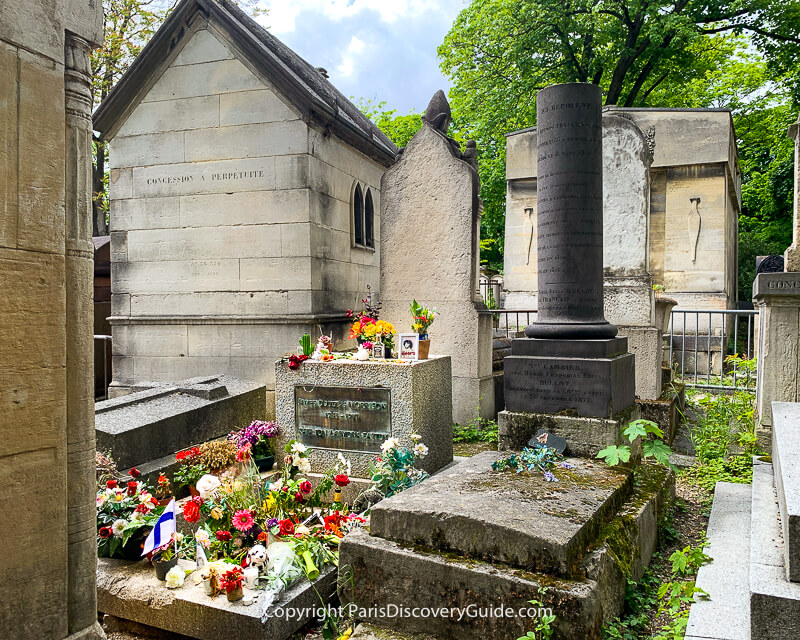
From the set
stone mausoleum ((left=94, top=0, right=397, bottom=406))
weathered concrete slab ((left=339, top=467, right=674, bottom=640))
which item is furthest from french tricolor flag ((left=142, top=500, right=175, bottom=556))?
stone mausoleum ((left=94, top=0, right=397, bottom=406))

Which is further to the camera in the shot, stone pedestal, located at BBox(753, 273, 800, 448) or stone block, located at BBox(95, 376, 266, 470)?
stone pedestal, located at BBox(753, 273, 800, 448)

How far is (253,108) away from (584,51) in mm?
14639

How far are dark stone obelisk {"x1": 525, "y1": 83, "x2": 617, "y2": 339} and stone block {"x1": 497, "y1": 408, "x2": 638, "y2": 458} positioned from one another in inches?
28.5

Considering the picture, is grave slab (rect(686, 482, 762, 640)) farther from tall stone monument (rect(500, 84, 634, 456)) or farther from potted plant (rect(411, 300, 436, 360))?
potted plant (rect(411, 300, 436, 360))

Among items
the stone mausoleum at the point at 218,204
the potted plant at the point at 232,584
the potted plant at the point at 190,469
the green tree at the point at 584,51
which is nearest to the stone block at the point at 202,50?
the stone mausoleum at the point at 218,204

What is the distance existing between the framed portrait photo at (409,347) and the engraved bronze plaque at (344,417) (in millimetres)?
513

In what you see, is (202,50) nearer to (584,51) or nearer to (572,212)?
(572,212)

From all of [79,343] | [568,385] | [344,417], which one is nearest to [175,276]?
[344,417]

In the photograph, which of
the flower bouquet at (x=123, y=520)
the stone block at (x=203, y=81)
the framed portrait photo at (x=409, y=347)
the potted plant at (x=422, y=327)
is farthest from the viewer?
the stone block at (x=203, y=81)

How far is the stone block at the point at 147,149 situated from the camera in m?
8.71

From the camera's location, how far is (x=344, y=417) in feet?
18.2

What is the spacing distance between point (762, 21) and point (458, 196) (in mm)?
15742

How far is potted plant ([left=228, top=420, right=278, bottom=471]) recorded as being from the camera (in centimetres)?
596

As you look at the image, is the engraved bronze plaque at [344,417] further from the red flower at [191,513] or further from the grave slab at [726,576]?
the grave slab at [726,576]
